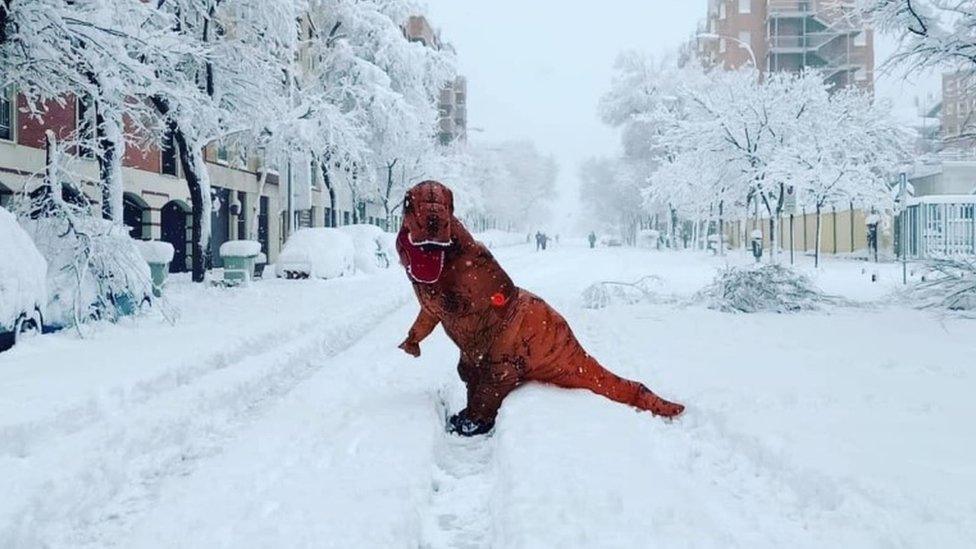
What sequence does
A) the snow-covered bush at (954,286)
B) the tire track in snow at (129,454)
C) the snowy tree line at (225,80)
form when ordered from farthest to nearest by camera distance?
the snow-covered bush at (954,286) → the snowy tree line at (225,80) → the tire track in snow at (129,454)

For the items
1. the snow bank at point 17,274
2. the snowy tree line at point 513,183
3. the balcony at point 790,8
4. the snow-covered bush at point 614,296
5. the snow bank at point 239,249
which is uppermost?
the balcony at point 790,8

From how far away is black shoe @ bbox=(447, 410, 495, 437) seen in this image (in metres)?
5.62

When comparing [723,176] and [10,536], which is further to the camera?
[723,176]

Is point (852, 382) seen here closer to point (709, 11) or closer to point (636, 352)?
point (636, 352)

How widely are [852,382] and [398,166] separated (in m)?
34.3

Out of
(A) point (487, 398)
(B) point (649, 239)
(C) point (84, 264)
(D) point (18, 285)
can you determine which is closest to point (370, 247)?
(C) point (84, 264)

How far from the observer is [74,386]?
698 cm

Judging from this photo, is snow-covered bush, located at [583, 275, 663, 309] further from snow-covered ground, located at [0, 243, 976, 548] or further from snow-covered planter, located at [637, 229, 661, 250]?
snow-covered planter, located at [637, 229, 661, 250]

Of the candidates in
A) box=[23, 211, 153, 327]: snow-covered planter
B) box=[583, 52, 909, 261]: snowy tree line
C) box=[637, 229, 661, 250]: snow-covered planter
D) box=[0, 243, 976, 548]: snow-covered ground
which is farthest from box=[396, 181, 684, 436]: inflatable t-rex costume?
box=[637, 229, 661, 250]: snow-covered planter

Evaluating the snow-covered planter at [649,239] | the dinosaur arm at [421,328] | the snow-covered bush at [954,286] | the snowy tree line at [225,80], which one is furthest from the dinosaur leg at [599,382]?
the snow-covered planter at [649,239]

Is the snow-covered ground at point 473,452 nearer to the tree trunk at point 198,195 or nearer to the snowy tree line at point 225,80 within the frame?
the snowy tree line at point 225,80

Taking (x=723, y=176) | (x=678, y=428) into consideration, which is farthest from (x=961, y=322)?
(x=723, y=176)

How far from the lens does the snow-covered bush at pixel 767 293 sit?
1357 cm

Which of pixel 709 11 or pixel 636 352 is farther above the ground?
pixel 709 11
